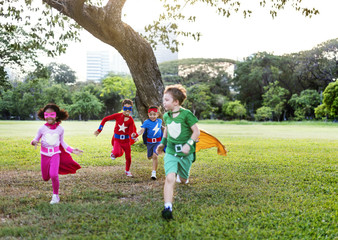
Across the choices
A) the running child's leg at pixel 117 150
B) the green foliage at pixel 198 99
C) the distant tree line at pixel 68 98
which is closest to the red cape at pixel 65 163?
the running child's leg at pixel 117 150

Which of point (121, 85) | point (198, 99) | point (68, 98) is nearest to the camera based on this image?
point (121, 85)

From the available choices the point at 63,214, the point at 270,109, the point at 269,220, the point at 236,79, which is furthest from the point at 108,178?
the point at 236,79

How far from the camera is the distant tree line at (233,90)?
148 feet

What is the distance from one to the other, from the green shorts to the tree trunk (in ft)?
14.2

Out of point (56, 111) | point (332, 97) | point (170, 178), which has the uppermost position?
point (332, 97)

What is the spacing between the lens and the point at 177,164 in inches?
167

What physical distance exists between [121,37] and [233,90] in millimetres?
53768

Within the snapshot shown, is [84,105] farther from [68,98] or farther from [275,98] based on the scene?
[275,98]

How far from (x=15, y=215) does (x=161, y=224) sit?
2.08 m

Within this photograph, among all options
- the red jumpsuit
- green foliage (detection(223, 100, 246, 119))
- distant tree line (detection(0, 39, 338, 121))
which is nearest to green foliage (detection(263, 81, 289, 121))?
distant tree line (detection(0, 39, 338, 121))

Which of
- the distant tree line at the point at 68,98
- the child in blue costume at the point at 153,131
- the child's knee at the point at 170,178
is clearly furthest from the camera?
the distant tree line at the point at 68,98

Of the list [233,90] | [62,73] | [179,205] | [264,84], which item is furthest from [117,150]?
[62,73]

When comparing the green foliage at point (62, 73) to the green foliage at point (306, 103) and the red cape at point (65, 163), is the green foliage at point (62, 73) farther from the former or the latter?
the red cape at point (65, 163)

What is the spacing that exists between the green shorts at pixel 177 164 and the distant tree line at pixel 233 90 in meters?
38.7
